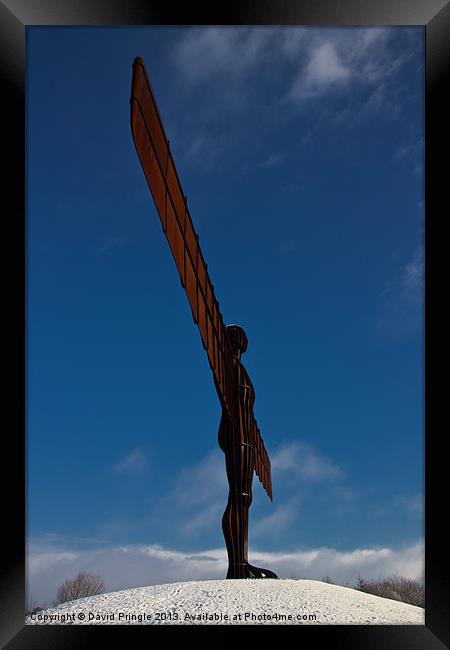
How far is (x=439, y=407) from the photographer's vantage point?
480 cm

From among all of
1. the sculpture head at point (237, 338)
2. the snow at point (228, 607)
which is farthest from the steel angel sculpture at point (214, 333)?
the snow at point (228, 607)

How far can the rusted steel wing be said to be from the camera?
5.93 m

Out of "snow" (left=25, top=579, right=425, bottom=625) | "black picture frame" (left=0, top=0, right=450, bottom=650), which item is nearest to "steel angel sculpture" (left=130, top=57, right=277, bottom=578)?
"black picture frame" (left=0, top=0, right=450, bottom=650)

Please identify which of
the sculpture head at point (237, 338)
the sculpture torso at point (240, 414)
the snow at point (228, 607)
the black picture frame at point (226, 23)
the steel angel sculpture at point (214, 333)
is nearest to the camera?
the black picture frame at point (226, 23)

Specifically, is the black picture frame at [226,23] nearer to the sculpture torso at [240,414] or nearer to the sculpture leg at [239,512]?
the sculpture leg at [239,512]

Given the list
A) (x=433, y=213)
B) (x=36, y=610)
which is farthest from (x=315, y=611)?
(x=433, y=213)

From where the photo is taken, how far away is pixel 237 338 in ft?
36.1

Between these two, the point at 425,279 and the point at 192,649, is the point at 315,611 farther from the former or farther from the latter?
the point at 425,279

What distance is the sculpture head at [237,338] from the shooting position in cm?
1096

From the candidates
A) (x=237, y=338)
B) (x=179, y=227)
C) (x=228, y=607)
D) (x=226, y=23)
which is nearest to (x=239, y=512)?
(x=237, y=338)

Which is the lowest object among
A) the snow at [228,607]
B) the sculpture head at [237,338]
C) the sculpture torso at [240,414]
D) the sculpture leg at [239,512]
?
the snow at [228,607]

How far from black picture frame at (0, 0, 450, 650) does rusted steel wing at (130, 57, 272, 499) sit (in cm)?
88

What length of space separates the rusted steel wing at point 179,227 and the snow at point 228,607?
109 inches

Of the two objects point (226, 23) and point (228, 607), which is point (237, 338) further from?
point (226, 23)
